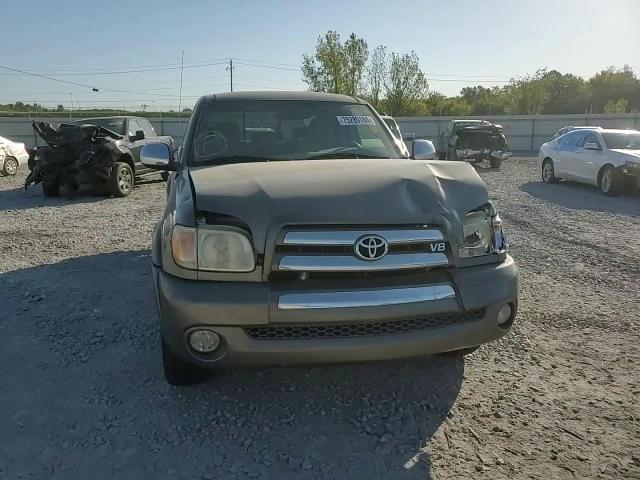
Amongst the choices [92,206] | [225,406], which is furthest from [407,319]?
[92,206]

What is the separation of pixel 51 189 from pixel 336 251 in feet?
35.9

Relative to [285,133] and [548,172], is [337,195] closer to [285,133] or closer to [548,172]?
[285,133]

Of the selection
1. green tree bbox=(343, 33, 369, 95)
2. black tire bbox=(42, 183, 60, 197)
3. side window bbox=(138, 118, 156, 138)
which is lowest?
black tire bbox=(42, 183, 60, 197)

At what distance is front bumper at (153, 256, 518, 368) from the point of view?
235 cm

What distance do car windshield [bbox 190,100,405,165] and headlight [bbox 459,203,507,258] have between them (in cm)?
125

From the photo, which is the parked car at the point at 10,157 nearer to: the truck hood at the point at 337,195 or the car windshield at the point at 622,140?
the truck hood at the point at 337,195

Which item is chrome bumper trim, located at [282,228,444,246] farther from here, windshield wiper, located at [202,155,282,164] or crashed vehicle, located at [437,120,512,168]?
crashed vehicle, located at [437,120,512,168]

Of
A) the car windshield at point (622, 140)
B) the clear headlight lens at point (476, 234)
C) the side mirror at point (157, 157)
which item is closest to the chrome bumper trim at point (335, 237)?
the clear headlight lens at point (476, 234)

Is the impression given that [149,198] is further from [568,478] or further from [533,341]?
[568,478]

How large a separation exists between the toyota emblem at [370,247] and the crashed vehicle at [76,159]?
10.0 meters

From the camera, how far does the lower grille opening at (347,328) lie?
7.85 feet

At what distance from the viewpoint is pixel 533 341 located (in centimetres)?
373

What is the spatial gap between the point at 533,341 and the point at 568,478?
62.6 inches

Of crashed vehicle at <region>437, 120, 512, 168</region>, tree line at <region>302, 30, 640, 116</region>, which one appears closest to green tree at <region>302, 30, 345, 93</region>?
tree line at <region>302, 30, 640, 116</region>
